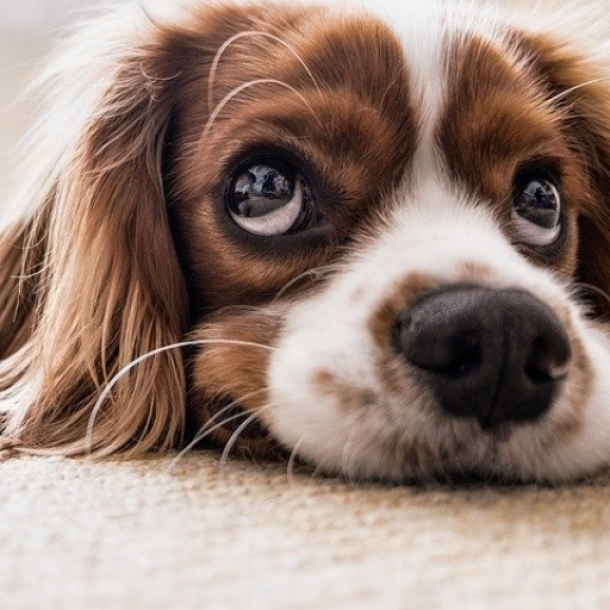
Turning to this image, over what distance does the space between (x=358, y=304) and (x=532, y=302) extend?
20 centimetres

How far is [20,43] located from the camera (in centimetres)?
372

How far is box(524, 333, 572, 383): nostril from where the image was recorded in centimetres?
96

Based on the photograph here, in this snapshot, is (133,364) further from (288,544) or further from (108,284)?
(288,544)

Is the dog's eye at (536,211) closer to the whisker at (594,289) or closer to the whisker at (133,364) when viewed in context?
the whisker at (594,289)

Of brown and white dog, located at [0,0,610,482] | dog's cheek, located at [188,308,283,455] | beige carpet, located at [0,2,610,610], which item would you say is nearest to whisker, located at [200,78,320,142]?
brown and white dog, located at [0,0,610,482]

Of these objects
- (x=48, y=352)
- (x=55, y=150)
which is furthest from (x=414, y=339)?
(x=55, y=150)

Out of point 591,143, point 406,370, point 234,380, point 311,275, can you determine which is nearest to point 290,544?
point 406,370

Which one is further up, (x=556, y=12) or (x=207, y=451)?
(x=556, y=12)

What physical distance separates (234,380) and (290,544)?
1.25 ft

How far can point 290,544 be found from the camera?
75cm

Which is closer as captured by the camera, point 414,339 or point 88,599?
point 88,599

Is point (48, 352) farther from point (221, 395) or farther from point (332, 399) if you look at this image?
point (332, 399)

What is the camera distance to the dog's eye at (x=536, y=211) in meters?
1.32

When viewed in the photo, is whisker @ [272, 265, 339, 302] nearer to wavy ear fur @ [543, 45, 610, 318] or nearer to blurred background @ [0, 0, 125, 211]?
wavy ear fur @ [543, 45, 610, 318]
